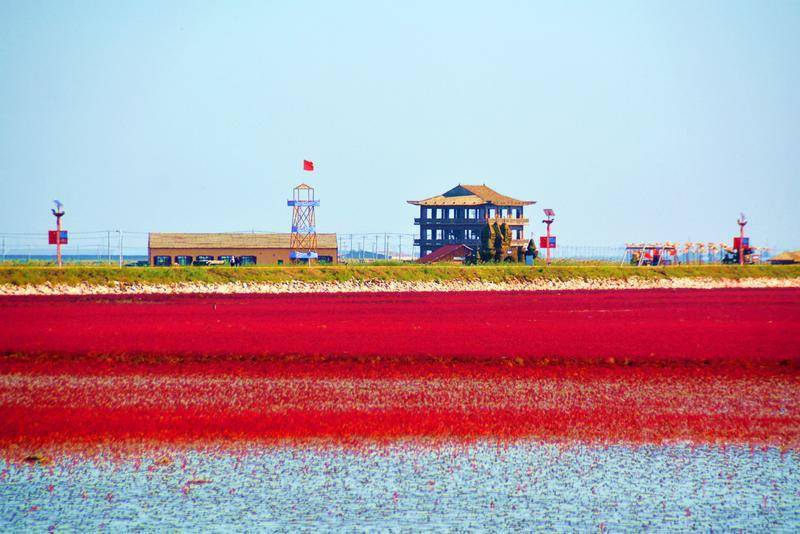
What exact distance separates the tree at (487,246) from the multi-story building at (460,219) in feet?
62.6

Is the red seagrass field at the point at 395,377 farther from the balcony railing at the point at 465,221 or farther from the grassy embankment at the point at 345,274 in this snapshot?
the balcony railing at the point at 465,221

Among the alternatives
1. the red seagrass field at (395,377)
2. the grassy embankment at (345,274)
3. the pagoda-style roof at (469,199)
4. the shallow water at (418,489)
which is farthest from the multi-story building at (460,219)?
the shallow water at (418,489)

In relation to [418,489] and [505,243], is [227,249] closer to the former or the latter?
[505,243]

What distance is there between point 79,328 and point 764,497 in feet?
111

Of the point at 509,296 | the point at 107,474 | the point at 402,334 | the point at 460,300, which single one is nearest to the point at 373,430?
the point at 107,474

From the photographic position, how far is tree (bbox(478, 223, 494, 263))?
10675 centimetres

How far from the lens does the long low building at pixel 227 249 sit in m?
129

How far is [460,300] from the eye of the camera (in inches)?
2625

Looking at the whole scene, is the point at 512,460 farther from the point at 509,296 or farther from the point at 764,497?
the point at 509,296

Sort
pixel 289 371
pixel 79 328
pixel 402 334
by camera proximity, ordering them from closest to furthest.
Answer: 1. pixel 289 371
2. pixel 402 334
3. pixel 79 328

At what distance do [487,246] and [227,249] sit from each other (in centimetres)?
3979

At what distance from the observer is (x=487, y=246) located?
10756 cm

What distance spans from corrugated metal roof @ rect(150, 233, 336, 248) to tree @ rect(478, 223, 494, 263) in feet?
88.1

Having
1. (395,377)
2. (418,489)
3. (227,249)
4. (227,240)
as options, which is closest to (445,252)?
(227,249)
